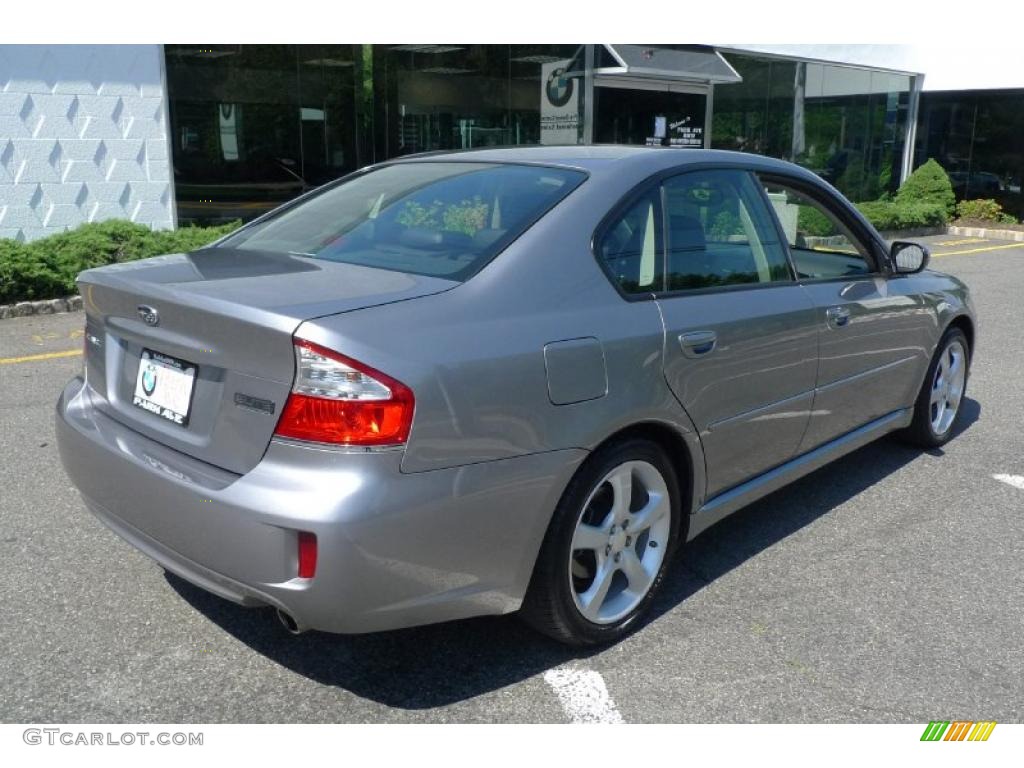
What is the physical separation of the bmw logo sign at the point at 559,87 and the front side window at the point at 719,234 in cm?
1259

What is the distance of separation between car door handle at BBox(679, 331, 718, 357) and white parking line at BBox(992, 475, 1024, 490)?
2427 millimetres

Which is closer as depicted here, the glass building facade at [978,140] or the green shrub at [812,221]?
the green shrub at [812,221]

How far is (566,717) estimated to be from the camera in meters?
2.77

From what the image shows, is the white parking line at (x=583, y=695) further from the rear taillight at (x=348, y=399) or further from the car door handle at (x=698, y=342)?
the car door handle at (x=698, y=342)

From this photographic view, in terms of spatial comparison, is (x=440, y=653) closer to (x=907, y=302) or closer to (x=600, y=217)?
(x=600, y=217)

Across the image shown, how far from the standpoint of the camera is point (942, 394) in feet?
17.3

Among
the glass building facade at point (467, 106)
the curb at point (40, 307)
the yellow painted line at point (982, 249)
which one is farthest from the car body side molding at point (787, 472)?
the yellow painted line at point (982, 249)

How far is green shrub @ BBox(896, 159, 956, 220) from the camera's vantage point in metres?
20.2

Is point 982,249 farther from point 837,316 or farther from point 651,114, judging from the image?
point 837,316

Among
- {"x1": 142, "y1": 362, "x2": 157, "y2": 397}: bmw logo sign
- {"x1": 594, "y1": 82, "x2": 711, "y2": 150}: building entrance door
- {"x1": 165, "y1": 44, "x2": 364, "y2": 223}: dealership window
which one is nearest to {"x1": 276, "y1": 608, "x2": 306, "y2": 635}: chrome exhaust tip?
{"x1": 142, "y1": 362, "x2": 157, "y2": 397}: bmw logo sign

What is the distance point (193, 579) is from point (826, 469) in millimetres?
3429

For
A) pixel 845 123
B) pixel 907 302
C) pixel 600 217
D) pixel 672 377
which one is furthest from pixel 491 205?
pixel 845 123

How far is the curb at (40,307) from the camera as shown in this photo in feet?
28.2

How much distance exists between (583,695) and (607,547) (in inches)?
18.9
